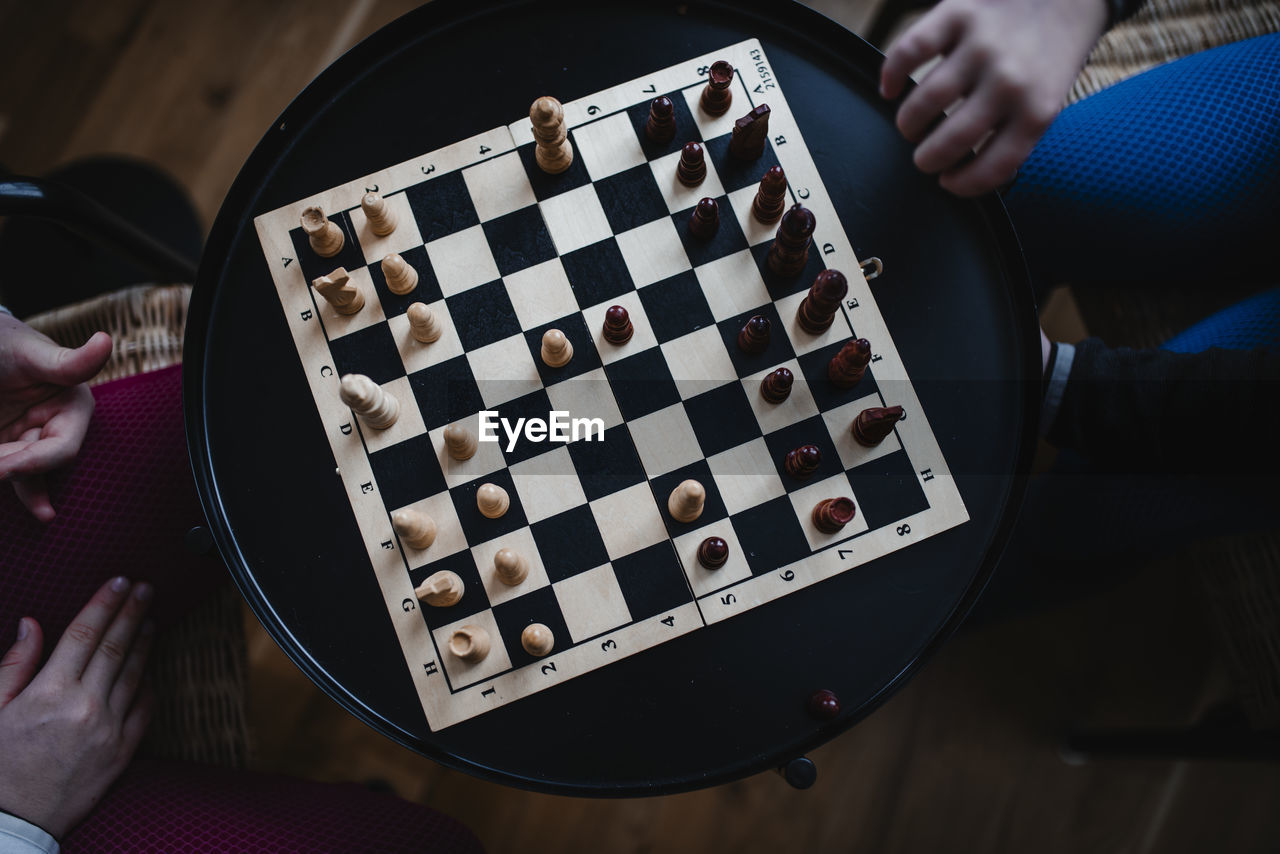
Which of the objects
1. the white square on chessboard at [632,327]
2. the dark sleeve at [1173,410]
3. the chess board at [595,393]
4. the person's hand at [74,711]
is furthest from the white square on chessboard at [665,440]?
the person's hand at [74,711]

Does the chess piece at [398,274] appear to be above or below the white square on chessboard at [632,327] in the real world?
above

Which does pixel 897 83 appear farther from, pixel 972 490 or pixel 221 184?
pixel 221 184

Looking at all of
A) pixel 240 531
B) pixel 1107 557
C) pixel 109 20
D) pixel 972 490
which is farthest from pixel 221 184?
pixel 1107 557

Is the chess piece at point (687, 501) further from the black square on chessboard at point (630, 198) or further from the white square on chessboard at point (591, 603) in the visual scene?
the black square on chessboard at point (630, 198)

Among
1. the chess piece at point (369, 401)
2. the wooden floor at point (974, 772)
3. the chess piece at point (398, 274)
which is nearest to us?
the chess piece at point (369, 401)

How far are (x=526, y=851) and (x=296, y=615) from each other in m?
1.11

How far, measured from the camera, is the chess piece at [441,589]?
41.4 inches

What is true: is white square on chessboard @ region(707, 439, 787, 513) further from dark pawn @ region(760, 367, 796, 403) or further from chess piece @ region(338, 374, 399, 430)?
chess piece @ region(338, 374, 399, 430)

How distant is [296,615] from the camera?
1.12 metres

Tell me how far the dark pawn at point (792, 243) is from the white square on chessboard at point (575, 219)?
267 millimetres

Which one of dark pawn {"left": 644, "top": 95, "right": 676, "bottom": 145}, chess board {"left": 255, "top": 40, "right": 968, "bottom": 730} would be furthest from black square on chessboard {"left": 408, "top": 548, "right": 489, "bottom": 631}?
dark pawn {"left": 644, "top": 95, "right": 676, "bottom": 145}

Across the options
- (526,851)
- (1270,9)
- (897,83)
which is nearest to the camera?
(897,83)

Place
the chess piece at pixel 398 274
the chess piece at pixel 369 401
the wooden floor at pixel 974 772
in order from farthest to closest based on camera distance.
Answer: the wooden floor at pixel 974 772 → the chess piece at pixel 398 274 → the chess piece at pixel 369 401

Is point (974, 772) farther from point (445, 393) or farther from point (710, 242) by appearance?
point (445, 393)
